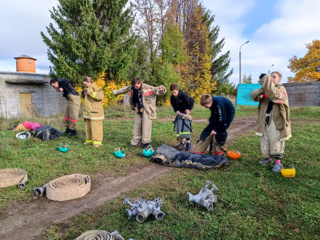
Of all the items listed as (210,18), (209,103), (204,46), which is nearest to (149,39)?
(204,46)

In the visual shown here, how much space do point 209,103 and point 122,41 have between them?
599 inches

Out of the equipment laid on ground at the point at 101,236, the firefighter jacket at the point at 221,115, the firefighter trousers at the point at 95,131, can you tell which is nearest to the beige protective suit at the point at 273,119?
the firefighter jacket at the point at 221,115

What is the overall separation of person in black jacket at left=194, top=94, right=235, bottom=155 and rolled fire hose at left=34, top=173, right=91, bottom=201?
9.51 feet

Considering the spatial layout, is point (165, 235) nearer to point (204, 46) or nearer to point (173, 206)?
point (173, 206)

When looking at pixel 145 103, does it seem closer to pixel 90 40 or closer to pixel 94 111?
pixel 94 111

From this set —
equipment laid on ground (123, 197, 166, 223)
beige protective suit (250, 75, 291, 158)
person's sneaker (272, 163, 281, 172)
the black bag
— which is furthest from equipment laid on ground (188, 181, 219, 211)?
the black bag

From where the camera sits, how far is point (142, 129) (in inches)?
258

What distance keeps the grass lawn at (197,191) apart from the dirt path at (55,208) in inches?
7.9

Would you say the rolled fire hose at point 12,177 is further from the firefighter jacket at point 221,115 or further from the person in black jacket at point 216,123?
the firefighter jacket at point 221,115

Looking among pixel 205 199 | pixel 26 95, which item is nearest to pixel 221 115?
pixel 205 199

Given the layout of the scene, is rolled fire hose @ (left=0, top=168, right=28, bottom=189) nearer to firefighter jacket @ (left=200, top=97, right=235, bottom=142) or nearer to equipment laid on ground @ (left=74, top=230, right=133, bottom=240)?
equipment laid on ground @ (left=74, top=230, right=133, bottom=240)

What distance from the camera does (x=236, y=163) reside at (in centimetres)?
511

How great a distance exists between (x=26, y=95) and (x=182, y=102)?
50.8ft

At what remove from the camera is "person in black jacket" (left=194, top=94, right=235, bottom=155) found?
5402mm
